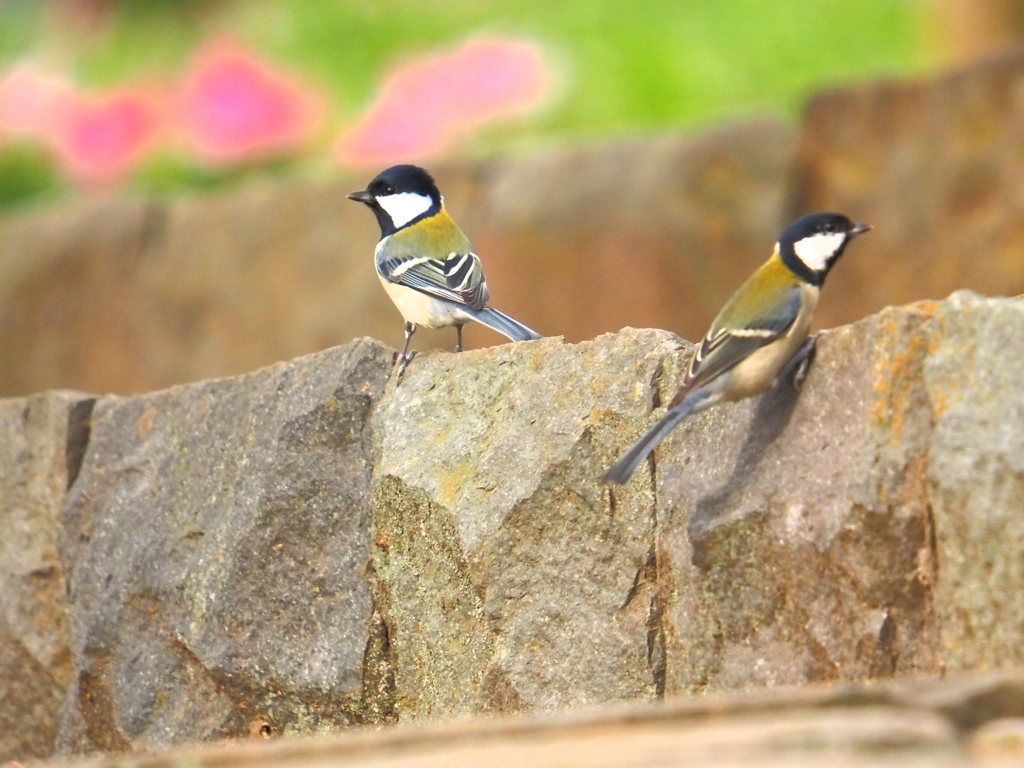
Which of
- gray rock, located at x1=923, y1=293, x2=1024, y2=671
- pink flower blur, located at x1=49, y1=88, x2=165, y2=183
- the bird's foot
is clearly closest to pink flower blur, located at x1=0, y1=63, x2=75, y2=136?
pink flower blur, located at x1=49, y1=88, x2=165, y2=183

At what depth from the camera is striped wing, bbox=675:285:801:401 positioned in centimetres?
252

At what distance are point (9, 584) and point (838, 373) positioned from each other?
226 centimetres

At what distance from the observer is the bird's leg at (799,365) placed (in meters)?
2.51

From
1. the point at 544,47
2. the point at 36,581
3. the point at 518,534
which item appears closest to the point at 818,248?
the point at 518,534

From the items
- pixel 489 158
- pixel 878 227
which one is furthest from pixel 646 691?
pixel 489 158

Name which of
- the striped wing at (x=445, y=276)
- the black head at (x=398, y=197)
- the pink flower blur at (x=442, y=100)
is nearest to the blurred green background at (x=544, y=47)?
the pink flower blur at (x=442, y=100)

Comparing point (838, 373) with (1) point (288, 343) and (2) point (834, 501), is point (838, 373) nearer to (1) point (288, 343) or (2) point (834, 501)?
(2) point (834, 501)

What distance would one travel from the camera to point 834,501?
235 centimetres

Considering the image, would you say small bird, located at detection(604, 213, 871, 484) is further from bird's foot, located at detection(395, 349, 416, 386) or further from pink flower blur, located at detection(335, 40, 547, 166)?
pink flower blur, located at detection(335, 40, 547, 166)

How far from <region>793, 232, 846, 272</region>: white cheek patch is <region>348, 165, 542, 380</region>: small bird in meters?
0.73

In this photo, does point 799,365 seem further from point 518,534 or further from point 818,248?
point 518,534

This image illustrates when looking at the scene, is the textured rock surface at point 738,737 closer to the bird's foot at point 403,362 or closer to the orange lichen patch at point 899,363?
the orange lichen patch at point 899,363

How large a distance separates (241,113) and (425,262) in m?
5.12

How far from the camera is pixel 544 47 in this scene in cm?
971
